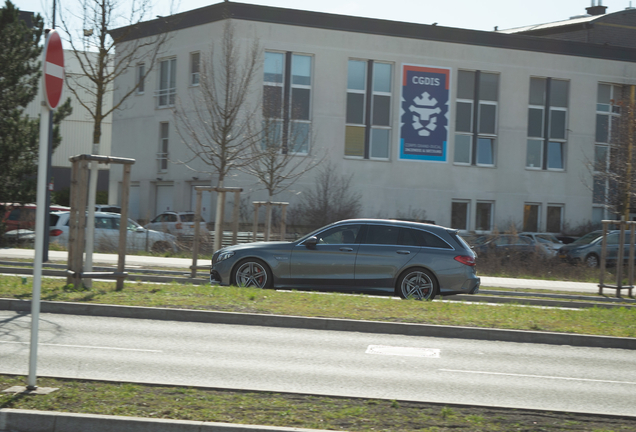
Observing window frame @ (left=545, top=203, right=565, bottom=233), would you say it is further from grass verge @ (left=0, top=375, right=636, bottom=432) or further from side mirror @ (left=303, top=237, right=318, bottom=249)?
grass verge @ (left=0, top=375, right=636, bottom=432)

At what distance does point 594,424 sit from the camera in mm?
5500

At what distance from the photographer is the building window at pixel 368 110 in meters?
34.5

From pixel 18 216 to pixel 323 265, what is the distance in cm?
1580

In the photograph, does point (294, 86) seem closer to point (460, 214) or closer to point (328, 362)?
point (460, 214)

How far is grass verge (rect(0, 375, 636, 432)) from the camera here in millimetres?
5160

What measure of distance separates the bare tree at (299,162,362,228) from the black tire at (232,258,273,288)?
59.2 feet

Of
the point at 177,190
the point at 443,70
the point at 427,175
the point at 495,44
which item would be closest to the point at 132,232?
the point at 177,190

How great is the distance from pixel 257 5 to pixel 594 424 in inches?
1170

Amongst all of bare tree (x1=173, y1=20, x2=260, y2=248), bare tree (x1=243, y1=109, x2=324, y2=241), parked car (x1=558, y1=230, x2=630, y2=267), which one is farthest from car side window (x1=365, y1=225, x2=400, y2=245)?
parked car (x1=558, y1=230, x2=630, y2=267)

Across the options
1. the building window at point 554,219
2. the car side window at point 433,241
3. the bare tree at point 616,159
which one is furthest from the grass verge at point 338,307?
the building window at point 554,219

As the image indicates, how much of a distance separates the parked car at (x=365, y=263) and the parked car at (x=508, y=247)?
11.3 metres

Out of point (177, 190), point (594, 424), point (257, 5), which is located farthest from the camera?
point (177, 190)

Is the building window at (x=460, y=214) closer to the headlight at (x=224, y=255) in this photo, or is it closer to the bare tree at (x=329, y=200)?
the bare tree at (x=329, y=200)

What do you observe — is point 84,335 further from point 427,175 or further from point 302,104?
point 427,175
